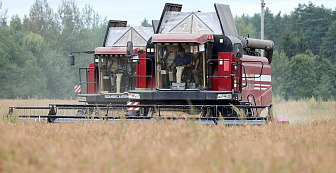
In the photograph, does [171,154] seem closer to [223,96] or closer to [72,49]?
[223,96]

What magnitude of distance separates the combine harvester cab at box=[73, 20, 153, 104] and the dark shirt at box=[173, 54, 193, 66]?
4764 mm

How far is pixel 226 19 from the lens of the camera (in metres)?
17.1

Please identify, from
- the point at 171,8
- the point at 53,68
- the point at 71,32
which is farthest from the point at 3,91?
the point at 171,8

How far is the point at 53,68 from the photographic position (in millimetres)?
68188

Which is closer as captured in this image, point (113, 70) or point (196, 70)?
point (196, 70)

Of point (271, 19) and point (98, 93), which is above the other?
point (271, 19)

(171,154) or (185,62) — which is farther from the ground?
(185,62)

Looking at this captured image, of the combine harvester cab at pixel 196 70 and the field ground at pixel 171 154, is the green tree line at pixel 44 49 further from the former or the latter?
the field ground at pixel 171 154

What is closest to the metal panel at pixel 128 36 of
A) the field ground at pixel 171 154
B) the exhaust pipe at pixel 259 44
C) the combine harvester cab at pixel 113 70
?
the combine harvester cab at pixel 113 70

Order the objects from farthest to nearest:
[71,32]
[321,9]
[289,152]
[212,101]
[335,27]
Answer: [321,9] < [71,32] < [335,27] < [212,101] < [289,152]

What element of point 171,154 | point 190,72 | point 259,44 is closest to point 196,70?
point 190,72

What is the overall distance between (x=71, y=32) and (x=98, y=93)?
61.5 metres

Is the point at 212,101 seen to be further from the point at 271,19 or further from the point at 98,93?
the point at 271,19

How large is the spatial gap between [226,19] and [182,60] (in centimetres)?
242
